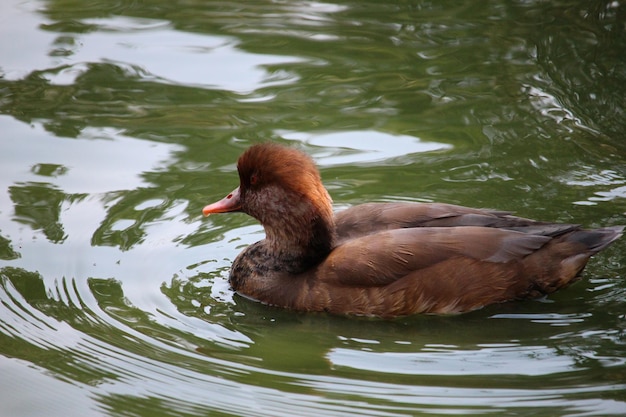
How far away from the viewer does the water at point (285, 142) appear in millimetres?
6184

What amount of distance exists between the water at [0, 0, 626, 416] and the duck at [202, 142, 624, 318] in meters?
0.15

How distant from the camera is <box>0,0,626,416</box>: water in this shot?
6.18 meters

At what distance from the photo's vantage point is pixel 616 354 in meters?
6.41

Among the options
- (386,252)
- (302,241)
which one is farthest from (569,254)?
(302,241)

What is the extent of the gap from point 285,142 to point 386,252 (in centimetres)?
264

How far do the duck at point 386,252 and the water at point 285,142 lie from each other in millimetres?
150

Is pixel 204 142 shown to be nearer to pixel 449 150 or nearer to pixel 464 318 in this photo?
pixel 449 150

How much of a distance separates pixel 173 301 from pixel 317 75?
439 centimetres

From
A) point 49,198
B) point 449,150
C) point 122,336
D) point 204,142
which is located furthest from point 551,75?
point 122,336

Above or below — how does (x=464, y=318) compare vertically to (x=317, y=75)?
below

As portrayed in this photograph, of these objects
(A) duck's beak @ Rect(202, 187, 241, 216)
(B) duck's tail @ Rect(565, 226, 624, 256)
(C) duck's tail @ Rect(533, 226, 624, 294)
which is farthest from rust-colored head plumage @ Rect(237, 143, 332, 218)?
(B) duck's tail @ Rect(565, 226, 624, 256)

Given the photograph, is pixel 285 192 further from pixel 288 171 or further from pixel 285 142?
pixel 285 142

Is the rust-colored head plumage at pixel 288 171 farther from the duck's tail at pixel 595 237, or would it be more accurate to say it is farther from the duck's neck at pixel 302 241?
the duck's tail at pixel 595 237

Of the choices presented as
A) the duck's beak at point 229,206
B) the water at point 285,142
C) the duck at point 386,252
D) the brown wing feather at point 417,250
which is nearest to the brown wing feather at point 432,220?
the duck at point 386,252
